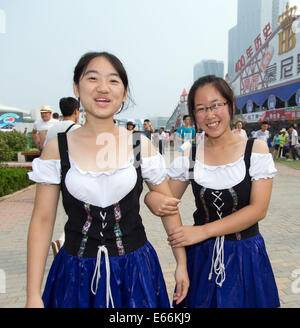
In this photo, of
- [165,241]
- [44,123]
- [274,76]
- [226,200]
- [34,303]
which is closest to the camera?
[34,303]

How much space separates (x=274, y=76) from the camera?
79.9 ft

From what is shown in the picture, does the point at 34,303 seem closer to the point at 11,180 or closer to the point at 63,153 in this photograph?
the point at 63,153

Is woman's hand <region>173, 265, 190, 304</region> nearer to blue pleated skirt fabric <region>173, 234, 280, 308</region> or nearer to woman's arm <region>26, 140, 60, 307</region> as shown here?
blue pleated skirt fabric <region>173, 234, 280, 308</region>

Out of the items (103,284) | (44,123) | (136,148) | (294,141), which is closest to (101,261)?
(103,284)

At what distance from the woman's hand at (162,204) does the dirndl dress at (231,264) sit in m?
0.30

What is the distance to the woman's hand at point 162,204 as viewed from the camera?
4.97 ft

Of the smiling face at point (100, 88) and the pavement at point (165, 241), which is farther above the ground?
the smiling face at point (100, 88)

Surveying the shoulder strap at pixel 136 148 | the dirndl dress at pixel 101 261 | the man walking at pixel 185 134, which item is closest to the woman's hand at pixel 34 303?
the dirndl dress at pixel 101 261

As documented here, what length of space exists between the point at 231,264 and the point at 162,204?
61cm

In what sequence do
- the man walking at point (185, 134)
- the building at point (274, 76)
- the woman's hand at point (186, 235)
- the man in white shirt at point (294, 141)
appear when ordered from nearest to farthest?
the woman's hand at point (186, 235)
the man walking at point (185, 134)
the man in white shirt at point (294, 141)
the building at point (274, 76)

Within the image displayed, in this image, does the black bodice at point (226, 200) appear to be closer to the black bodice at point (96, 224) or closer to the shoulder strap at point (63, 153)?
the black bodice at point (96, 224)

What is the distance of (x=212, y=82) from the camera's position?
1.76m

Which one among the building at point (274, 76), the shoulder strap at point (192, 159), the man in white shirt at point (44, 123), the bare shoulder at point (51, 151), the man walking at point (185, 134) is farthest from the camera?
the building at point (274, 76)

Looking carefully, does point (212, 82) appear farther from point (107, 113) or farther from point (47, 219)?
point (47, 219)
